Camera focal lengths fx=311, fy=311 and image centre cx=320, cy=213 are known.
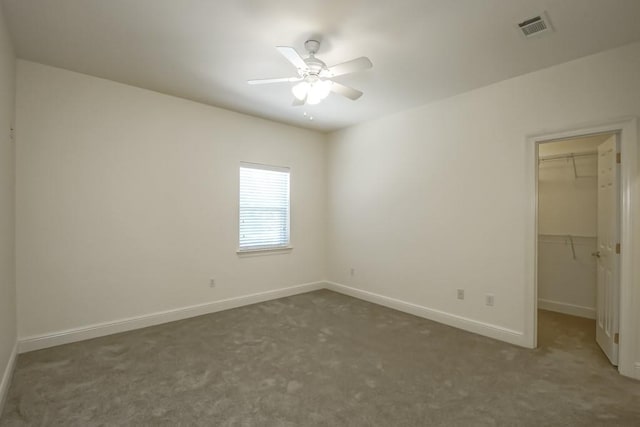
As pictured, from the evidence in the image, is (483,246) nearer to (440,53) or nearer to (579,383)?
(579,383)

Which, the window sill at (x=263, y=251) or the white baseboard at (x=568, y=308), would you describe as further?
the window sill at (x=263, y=251)

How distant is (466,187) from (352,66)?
7.07 ft

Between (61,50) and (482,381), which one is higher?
(61,50)

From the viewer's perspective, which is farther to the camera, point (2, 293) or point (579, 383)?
point (579, 383)

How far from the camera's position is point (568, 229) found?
428cm

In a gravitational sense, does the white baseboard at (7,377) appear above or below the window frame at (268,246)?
below

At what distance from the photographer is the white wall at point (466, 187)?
9.54ft

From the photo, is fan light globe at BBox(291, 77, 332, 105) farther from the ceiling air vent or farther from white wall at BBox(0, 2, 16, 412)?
white wall at BBox(0, 2, 16, 412)

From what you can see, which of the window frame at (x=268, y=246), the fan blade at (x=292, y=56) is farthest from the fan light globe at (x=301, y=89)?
the window frame at (x=268, y=246)

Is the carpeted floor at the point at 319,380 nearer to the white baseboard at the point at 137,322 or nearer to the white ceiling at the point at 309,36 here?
the white baseboard at the point at 137,322

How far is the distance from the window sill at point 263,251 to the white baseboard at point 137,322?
0.59m

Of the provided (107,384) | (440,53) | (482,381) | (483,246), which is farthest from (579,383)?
(107,384)

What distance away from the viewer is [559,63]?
2.94 metres

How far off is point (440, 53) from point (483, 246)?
2101mm
